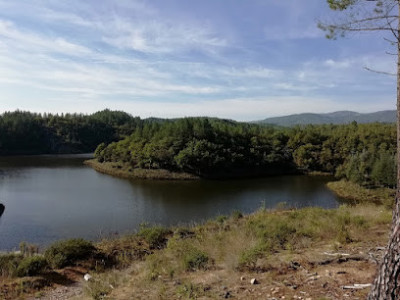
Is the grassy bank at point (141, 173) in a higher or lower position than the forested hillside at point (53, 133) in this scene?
lower

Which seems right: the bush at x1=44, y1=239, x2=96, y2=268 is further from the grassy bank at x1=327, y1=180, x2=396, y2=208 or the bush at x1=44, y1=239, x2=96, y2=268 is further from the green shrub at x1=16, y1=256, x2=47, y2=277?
the grassy bank at x1=327, y1=180, x2=396, y2=208

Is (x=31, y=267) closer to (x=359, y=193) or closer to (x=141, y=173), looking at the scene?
(x=359, y=193)

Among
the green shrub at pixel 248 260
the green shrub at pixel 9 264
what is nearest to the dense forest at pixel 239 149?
the green shrub at pixel 9 264

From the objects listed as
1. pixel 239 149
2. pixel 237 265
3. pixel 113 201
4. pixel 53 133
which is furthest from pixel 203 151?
pixel 53 133

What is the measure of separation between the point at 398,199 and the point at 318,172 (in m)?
60.0

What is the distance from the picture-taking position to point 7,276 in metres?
9.70

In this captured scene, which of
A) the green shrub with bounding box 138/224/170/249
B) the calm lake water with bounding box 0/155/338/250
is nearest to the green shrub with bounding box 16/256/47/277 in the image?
the green shrub with bounding box 138/224/170/249

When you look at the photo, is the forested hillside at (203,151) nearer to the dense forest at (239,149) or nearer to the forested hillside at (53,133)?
the dense forest at (239,149)

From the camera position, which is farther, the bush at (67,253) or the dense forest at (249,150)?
the dense forest at (249,150)

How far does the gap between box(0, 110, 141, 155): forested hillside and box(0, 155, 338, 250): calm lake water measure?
46865 millimetres

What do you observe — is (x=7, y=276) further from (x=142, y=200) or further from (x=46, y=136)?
(x=46, y=136)

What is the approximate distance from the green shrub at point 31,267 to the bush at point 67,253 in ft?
1.49

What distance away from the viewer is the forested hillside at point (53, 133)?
95675 mm

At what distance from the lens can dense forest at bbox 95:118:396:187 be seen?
177 ft
